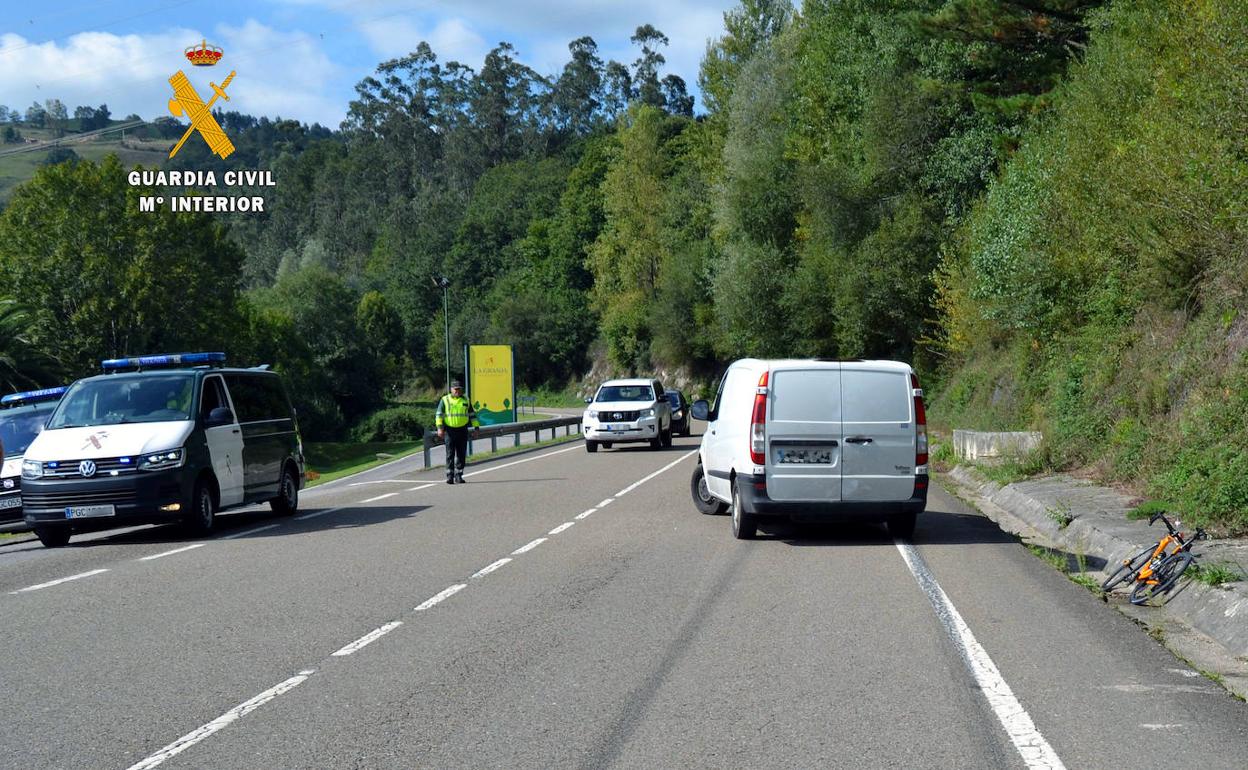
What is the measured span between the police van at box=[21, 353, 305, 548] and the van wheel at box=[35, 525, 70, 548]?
0.01 metres

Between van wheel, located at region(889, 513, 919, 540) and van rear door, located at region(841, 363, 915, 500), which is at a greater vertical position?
van rear door, located at region(841, 363, 915, 500)

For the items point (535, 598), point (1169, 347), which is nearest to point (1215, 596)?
point (535, 598)

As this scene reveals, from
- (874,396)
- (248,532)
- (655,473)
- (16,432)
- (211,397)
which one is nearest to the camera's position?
(874,396)

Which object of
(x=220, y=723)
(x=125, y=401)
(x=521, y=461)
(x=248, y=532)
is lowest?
(x=521, y=461)

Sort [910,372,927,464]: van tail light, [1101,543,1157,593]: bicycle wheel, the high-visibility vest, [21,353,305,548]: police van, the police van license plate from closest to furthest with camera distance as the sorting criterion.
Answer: [1101,543,1157,593]: bicycle wheel < [910,372,927,464]: van tail light < the police van license plate < [21,353,305,548]: police van < the high-visibility vest

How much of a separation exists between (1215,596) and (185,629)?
7.46m

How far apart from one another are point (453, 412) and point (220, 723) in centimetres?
1581

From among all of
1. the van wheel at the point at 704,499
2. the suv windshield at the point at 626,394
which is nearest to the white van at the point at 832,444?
the van wheel at the point at 704,499

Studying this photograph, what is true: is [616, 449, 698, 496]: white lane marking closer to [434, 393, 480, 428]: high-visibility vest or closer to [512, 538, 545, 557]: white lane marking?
[434, 393, 480, 428]: high-visibility vest

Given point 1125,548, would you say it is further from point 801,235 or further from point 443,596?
point 801,235

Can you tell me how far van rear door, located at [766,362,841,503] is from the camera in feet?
41.2

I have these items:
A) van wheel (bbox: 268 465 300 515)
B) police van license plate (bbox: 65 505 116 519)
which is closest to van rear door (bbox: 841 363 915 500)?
police van license plate (bbox: 65 505 116 519)

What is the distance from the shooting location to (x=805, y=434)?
12633 millimetres

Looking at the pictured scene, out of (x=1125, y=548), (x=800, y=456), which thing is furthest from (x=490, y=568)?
(x=1125, y=548)
